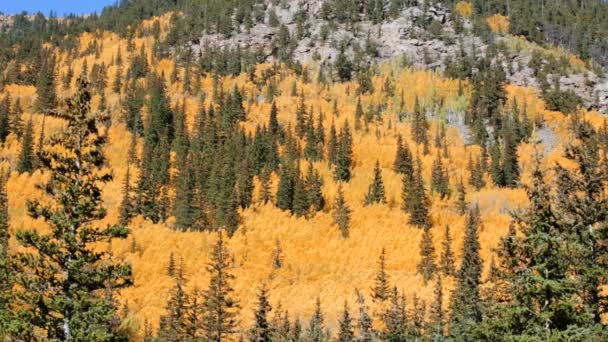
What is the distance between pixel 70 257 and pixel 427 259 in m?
41.1

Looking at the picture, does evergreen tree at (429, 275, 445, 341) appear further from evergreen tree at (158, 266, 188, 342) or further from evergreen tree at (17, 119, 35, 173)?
evergreen tree at (17, 119, 35, 173)

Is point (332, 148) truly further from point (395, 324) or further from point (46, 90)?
point (46, 90)

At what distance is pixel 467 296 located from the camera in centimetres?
4041

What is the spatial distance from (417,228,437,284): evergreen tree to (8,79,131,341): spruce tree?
38.3 m

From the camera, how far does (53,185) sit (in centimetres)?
1688

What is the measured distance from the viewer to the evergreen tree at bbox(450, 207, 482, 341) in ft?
113

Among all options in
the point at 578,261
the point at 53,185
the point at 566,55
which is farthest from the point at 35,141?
the point at 566,55

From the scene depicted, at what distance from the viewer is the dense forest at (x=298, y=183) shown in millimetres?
16844

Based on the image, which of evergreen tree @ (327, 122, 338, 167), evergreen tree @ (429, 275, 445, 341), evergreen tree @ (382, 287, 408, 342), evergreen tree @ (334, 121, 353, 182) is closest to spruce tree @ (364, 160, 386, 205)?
evergreen tree @ (334, 121, 353, 182)

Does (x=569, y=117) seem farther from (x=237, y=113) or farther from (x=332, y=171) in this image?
(x=237, y=113)

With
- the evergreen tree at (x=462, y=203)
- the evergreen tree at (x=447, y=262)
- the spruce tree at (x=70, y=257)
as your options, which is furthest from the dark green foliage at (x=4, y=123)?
the spruce tree at (x=70, y=257)

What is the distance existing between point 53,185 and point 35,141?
240ft

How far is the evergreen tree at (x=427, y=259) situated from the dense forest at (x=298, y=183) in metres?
0.42

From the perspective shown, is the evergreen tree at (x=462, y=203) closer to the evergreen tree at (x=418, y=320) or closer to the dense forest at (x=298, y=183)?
the dense forest at (x=298, y=183)
